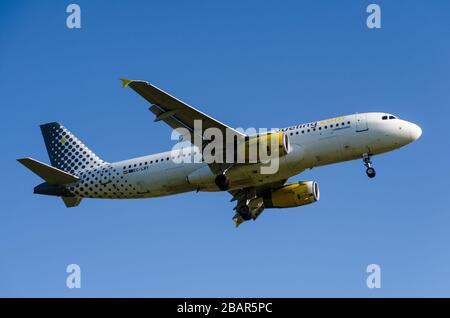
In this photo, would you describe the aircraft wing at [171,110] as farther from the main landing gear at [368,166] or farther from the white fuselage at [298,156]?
the main landing gear at [368,166]

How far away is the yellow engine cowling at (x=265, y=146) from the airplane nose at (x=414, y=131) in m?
7.73

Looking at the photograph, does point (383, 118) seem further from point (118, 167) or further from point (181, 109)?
point (118, 167)

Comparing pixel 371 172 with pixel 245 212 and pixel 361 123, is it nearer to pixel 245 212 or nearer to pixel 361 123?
pixel 361 123

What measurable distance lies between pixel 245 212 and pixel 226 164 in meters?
6.28

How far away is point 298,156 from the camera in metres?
44.3

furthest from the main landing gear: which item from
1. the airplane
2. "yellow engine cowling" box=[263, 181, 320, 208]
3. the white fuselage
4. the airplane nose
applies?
"yellow engine cowling" box=[263, 181, 320, 208]

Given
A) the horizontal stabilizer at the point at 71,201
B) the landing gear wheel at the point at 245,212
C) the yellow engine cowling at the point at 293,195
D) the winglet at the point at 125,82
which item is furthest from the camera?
the yellow engine cowling at the point at 293,195

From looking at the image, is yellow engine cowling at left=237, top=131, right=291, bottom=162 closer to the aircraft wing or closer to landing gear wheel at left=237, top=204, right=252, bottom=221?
the aircraft wing

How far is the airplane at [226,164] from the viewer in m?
44.0

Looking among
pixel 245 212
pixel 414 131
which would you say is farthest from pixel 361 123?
pixel 245 212

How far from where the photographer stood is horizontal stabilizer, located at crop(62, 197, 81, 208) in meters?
50.3

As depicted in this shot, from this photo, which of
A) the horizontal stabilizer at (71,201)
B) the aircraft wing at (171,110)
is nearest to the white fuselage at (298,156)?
the aircraft wing at (171,110)

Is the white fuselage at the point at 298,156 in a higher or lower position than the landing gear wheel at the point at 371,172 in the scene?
higher
